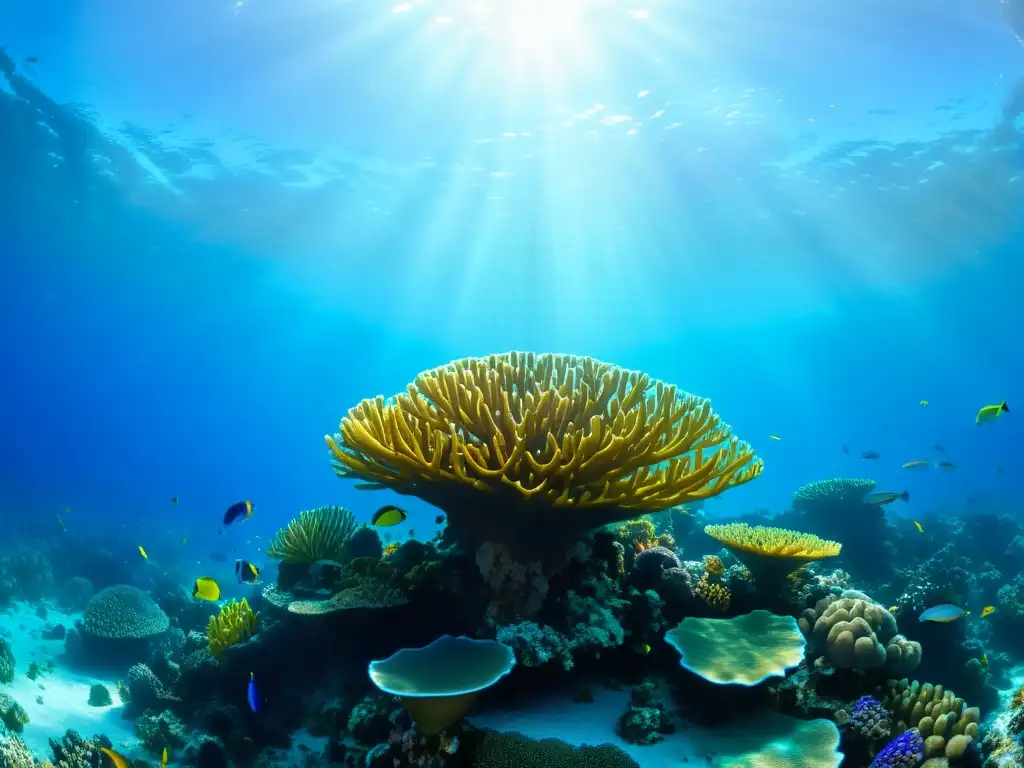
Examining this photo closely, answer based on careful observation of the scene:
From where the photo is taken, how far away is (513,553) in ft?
16.0

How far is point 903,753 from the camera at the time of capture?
12.5 ft

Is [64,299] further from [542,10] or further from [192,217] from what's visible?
[542,10]

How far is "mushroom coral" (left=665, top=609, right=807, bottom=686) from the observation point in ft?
13.7

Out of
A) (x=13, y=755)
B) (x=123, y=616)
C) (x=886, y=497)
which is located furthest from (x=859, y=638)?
(x=123, y=616)

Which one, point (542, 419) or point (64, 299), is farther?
point (64, 299)

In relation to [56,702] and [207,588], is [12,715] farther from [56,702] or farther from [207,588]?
[207,588]

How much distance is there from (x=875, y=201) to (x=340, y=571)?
37.4 m

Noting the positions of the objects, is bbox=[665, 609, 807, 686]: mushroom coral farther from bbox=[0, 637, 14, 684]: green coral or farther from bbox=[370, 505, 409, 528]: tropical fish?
bbox=[0, 637, 14, 684]: green coral

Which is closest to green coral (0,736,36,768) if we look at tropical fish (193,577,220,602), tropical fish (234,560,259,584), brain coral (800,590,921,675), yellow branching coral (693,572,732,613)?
tropical fish (193,577,220,602)

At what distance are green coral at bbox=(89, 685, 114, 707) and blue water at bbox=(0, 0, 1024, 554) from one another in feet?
74.0

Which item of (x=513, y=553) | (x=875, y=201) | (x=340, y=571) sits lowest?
(x=513, y=553)

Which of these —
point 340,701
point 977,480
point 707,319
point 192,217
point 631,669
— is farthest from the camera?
point 977,480

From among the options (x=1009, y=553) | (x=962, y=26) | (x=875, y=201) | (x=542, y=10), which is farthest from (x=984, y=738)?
(x=875, y=201)

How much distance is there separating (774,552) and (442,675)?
132 inches
